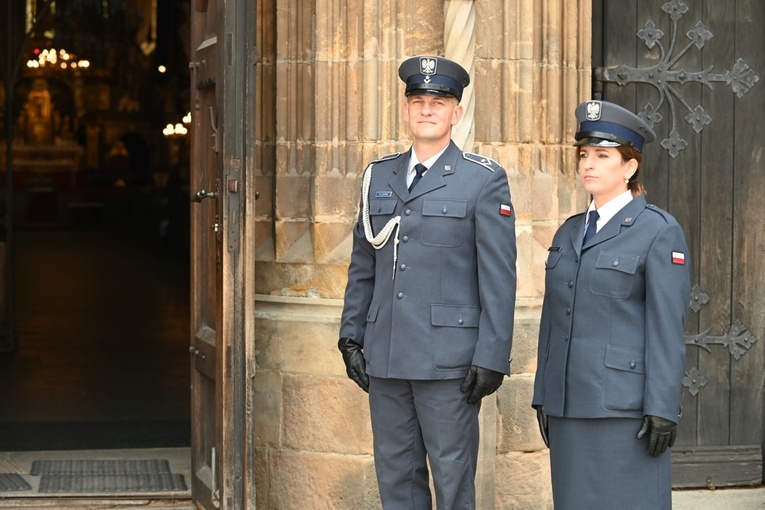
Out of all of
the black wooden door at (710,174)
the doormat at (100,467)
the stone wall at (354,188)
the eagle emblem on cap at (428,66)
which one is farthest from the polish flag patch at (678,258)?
the doormat at (100,467)

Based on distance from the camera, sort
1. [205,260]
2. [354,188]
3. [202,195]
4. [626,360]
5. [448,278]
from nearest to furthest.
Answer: [626,360] → [448,278] → [202,195] → [354,188] → [205,260]

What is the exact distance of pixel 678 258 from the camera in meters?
4.01

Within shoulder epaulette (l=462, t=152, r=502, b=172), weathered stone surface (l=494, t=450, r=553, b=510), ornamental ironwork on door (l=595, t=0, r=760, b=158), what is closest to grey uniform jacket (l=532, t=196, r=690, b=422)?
shoulder epaulette (l=462, t=152, r=502, b=172)

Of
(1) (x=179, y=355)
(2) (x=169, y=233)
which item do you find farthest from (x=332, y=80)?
(2) (x=169, y=233)

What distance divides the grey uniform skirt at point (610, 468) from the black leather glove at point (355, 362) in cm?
77

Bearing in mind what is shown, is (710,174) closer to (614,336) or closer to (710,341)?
(710,341)

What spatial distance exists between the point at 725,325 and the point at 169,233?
20.1 meters

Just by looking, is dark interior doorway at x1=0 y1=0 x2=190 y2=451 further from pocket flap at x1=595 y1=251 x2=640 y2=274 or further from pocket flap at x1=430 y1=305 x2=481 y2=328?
pocket flap at x1=595 y1=251 x2=640 y2=274

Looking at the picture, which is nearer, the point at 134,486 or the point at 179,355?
the point at 134,486

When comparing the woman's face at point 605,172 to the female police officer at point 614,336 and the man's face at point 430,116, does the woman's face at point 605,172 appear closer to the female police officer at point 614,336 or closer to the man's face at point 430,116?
the female police officer at point 614,336

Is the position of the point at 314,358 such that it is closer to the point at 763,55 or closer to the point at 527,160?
the point at 527,160

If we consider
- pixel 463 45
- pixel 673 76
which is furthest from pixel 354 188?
pixel 673 76

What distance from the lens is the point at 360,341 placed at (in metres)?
4.64

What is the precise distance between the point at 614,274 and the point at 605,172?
32cm
